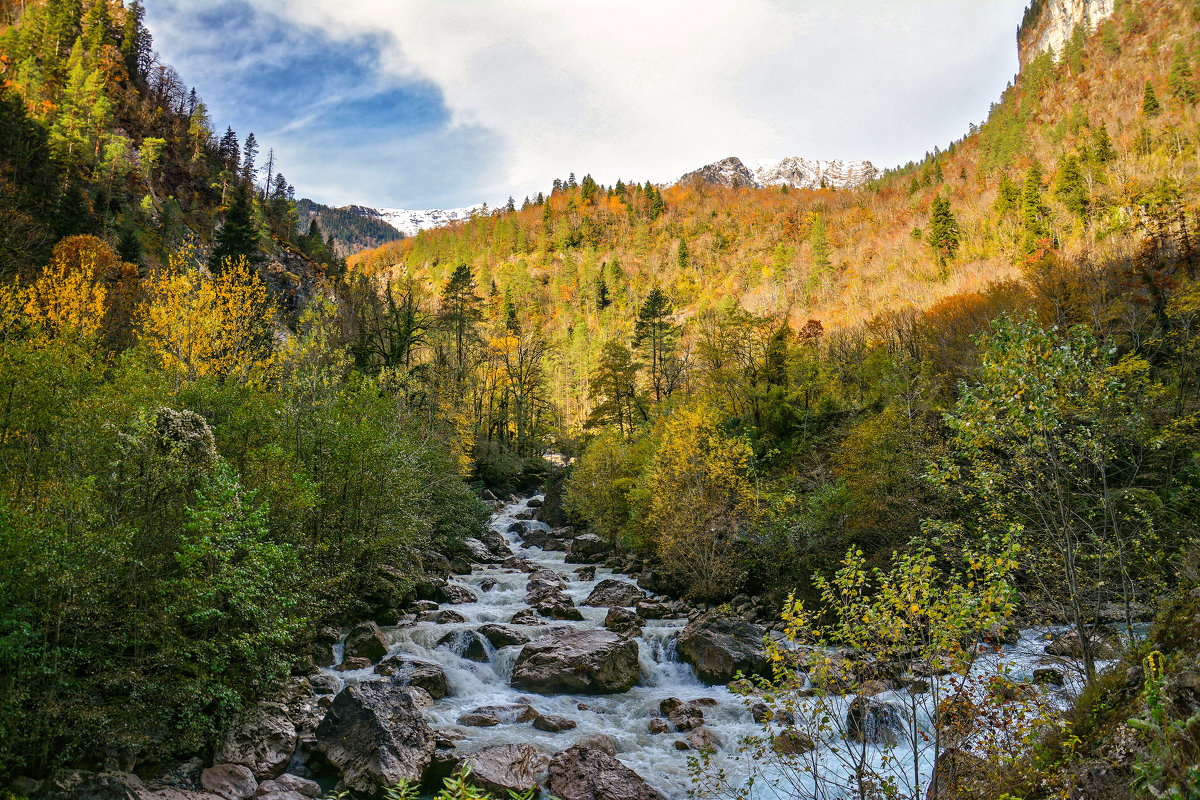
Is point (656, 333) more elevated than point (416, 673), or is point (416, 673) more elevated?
point (656, 333)

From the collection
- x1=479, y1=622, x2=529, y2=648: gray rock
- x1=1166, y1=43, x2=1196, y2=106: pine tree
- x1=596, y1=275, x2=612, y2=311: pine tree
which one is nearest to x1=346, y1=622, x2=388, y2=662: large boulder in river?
x1=479, y1=622, x2=529, y2=648: gray rock

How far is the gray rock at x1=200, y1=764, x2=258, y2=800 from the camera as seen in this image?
11.0m

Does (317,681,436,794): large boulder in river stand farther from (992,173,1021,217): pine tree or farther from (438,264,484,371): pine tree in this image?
(992,173,1021,217): pine tree

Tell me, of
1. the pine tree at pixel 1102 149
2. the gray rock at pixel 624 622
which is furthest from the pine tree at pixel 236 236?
the pine tree at pixel 1102 149

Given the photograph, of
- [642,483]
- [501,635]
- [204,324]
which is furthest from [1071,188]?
[204,324]

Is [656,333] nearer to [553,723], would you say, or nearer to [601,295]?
[553,723]

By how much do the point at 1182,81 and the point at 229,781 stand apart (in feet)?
338

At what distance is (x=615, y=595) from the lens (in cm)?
2598

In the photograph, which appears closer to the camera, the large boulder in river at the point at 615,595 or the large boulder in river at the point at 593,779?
the large boulder in river at the point at 593,779

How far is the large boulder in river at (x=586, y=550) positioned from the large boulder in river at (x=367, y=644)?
1729cm

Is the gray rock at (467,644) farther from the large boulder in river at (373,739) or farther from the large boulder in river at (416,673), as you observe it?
the large boulder in river at (373,739)

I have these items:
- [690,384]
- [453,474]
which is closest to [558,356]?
[690,384]

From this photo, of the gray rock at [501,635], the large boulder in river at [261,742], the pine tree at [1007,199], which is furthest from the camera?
the pine tree at [1007,199]

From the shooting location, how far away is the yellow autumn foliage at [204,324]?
2416 cm
